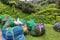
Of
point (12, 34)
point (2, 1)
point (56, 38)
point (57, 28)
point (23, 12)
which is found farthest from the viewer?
point (2, 1)

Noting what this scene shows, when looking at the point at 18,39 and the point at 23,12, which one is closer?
the point at 18,39

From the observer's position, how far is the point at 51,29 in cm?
799

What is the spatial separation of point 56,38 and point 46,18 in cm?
303

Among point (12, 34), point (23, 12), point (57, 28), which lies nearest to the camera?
point (12, 34)

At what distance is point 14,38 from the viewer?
6.24 metres

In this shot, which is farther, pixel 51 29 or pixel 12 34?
pixel 51 29

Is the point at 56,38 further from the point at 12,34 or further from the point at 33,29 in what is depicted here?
the point at 12,34

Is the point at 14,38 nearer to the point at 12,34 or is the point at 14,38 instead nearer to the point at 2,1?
the point at 12,34

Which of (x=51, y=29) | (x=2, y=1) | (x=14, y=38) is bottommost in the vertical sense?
(x=2, y=1)

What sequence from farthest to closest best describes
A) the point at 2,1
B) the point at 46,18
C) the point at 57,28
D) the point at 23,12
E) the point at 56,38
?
the point at 2,1, the point at 23,12, the point at 46,18, the point at 57,28, the point at 56,38

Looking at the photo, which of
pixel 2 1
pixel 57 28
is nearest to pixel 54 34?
pixel 57 28

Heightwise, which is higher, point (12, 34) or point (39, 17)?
point (12, 34)

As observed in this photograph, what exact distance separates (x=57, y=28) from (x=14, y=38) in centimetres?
229

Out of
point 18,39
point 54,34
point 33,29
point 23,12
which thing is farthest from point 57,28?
point 23,12
